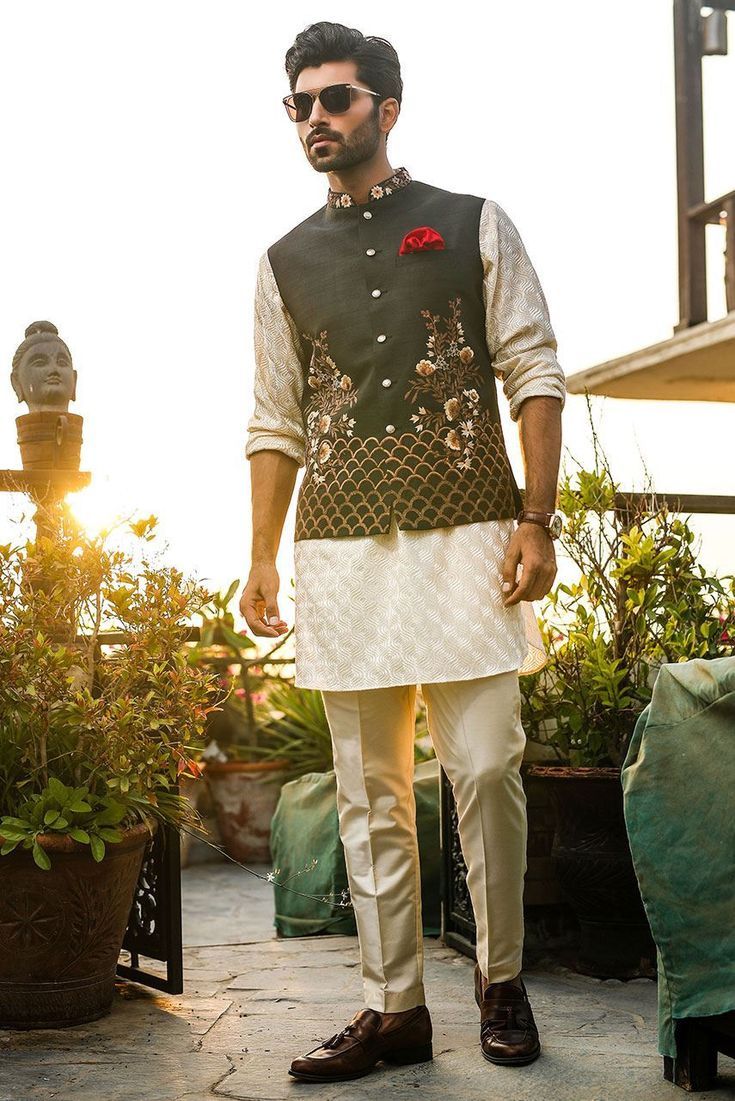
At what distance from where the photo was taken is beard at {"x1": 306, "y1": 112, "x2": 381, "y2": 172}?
88.7 inches

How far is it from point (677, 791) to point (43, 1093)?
116 cm

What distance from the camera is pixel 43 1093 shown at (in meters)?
2.05

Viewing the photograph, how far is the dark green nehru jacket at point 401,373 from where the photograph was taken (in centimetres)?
220

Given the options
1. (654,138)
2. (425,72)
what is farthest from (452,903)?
(654,138)

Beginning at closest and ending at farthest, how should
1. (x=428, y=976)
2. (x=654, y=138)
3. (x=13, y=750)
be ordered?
(x=13, y=750)
(x=428, y=976)
(x=654, y=138)

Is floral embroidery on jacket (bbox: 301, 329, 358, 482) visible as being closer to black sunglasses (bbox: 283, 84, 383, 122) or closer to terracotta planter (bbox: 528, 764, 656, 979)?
black sunglasses (bbox: 283, 84, 383, 122)

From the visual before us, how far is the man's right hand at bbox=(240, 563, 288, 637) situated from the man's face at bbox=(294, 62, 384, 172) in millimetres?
768

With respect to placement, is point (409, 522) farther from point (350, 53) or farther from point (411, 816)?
point (350, 53)

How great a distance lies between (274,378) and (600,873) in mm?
1320

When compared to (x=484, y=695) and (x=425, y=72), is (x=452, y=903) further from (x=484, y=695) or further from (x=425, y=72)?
(x=425, y=72)

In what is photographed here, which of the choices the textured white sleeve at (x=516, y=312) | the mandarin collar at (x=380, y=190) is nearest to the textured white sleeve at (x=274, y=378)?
the mandarin collar at (x=380, y=190)

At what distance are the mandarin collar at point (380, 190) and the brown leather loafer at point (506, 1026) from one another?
4.82 ft

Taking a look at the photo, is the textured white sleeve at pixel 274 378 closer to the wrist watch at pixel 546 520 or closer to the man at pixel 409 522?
the man at pixel 409 522

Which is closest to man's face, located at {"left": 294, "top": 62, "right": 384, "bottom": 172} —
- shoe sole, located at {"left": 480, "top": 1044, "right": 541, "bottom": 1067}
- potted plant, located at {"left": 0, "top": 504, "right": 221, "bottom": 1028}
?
potted plant, located at {"left": 0, "top": 504, "right": 221, "bottom": 1028}
